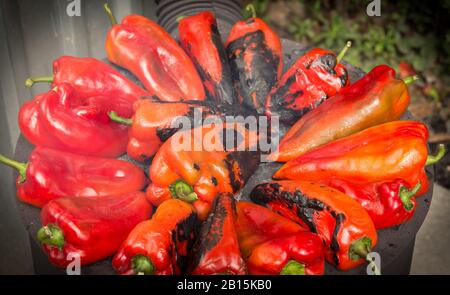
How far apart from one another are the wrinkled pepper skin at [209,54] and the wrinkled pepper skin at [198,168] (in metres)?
0.34

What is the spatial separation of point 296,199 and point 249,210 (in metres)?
0.19

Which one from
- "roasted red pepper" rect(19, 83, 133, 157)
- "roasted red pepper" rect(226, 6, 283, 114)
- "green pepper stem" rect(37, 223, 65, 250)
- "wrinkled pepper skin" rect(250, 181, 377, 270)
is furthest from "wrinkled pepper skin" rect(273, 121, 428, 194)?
"green pepper stem" rect(37, 223, 65, 250)

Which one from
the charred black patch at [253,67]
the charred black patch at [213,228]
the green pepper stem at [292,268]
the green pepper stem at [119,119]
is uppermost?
the charred black patch at [253,67]

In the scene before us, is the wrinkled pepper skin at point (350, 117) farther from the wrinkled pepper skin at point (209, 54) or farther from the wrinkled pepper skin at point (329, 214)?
the wrinkled pepper skin at point (209, 54)

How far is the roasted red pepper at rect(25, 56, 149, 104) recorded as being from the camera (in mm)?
2797

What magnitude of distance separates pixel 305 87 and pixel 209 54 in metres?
0.49

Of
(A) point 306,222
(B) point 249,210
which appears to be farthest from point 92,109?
(A) point 306,222

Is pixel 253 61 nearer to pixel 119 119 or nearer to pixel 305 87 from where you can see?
pixel 305 87

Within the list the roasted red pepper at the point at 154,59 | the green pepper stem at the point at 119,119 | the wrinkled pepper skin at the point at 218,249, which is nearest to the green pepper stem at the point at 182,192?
the wrinkled pepper skin at the point at 218,249

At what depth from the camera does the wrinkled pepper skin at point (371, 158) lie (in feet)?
7.95

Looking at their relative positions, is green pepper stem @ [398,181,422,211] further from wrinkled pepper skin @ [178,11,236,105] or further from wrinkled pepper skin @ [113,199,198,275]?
wrinkled pepper skin @ [178,11,236,105]

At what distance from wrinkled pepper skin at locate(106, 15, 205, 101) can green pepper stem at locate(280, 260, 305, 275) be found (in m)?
1.03
